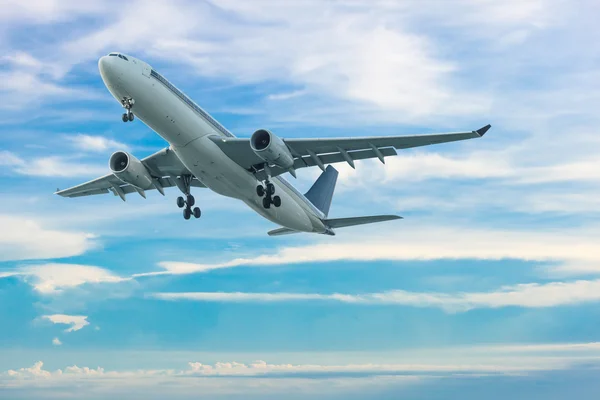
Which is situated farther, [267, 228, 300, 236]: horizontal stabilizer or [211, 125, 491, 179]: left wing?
[267, 228, 300, 236]: horizontal stabilizer

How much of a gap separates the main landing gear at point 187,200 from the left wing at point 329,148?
5.26 m

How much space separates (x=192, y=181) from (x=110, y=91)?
12.0 m

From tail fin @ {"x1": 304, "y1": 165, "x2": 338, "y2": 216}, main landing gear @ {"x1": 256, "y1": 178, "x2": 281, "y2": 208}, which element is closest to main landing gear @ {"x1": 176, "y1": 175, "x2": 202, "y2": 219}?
main landing gear @ {"x1": 256, "y1": 178, "x2": 281, "y2": 208}

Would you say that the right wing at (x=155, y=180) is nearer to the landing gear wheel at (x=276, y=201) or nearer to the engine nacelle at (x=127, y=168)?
the engine nacelle at (x=127, y=168)

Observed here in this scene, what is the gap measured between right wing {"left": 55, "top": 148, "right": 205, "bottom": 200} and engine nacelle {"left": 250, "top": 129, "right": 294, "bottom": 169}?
6.36m

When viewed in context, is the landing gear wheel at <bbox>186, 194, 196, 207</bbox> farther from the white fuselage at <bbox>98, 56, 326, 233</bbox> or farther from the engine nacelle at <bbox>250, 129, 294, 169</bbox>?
the engine nacelle at <bbox>250, 129, 294, 169</bbox>

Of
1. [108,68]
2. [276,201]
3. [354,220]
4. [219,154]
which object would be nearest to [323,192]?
[354,220]

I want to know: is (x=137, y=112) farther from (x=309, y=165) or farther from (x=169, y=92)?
(x=309, y=165)

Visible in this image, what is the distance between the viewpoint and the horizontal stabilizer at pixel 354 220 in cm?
4451

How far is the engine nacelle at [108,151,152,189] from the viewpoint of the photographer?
4219cm

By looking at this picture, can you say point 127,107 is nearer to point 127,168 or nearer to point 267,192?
point 127,168

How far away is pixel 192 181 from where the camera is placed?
46531mm

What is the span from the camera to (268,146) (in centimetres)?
3753

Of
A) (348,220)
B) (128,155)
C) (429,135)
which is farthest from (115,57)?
(348,220)
